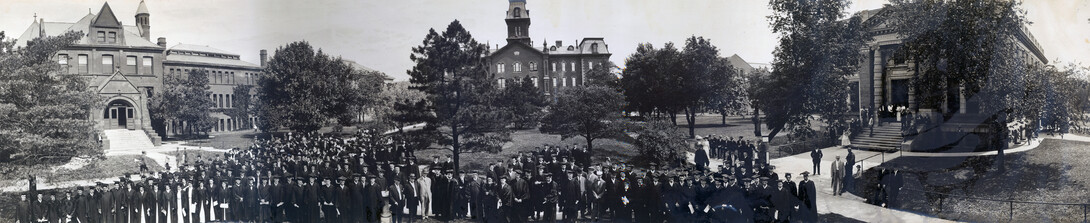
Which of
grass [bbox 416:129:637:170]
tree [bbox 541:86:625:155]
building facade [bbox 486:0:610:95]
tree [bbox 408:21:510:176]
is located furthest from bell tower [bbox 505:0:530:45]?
grass [bbox 416:129:637:170]

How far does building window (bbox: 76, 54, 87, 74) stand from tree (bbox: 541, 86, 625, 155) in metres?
13.7

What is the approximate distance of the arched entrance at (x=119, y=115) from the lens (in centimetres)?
1889

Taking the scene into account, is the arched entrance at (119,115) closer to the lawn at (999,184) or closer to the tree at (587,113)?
the tree at (587,113)

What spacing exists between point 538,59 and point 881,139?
8.12m

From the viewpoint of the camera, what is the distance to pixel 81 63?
16.8 m

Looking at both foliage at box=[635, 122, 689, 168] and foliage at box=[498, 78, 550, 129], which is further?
foliage at box=[498, 78, 550, 129]

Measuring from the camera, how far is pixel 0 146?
11453 millimetres

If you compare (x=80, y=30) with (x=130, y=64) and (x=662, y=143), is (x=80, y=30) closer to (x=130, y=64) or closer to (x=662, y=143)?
(x=130, y=64)

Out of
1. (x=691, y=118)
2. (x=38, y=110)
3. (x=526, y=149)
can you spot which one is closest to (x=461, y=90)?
(x=526, y=149)

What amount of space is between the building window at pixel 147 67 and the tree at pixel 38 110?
7636 mm

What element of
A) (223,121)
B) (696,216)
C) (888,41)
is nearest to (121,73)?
(223,121)

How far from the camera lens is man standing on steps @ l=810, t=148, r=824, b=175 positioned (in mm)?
11414

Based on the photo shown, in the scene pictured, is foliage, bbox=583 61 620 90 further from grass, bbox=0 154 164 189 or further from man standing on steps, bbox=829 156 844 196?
grass, bbox=0 154 164 189

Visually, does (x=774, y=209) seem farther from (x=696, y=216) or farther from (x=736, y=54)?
(x=736, y=54)
